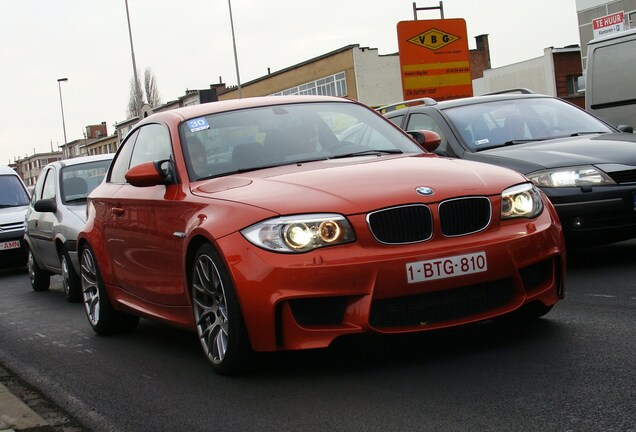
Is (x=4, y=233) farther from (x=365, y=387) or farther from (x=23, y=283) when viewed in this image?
(x=365, y=387)

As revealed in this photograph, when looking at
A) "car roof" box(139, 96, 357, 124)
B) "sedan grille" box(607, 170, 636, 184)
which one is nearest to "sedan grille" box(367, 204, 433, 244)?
"car roof" box(139, 96, 357, 124)

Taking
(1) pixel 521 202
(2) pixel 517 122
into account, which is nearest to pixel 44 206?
(2) pixel 517 122

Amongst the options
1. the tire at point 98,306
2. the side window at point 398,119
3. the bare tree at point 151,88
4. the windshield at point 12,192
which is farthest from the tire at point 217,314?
the bare tree at point 151,88

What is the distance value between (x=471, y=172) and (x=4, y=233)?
43.0 feet

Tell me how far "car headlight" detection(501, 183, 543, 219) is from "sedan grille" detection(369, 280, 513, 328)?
37cm

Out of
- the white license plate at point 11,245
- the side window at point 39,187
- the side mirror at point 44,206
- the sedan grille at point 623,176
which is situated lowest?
the white license plate at point 11,245

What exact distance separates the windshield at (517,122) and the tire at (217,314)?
14.6 ft

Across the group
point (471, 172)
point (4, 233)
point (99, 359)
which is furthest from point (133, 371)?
point (4, 233)

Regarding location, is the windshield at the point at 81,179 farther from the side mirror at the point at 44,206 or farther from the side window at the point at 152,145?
the side window at the point at 152,145

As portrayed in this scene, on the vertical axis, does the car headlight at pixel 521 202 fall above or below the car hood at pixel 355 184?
below

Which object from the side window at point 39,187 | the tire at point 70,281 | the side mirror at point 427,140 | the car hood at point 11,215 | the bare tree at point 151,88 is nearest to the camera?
the side mirror at point 427,140

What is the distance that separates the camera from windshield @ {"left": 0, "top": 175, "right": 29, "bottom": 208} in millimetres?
18672

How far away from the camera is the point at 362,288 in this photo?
5.14 metres

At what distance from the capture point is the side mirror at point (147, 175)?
6.49 metres
